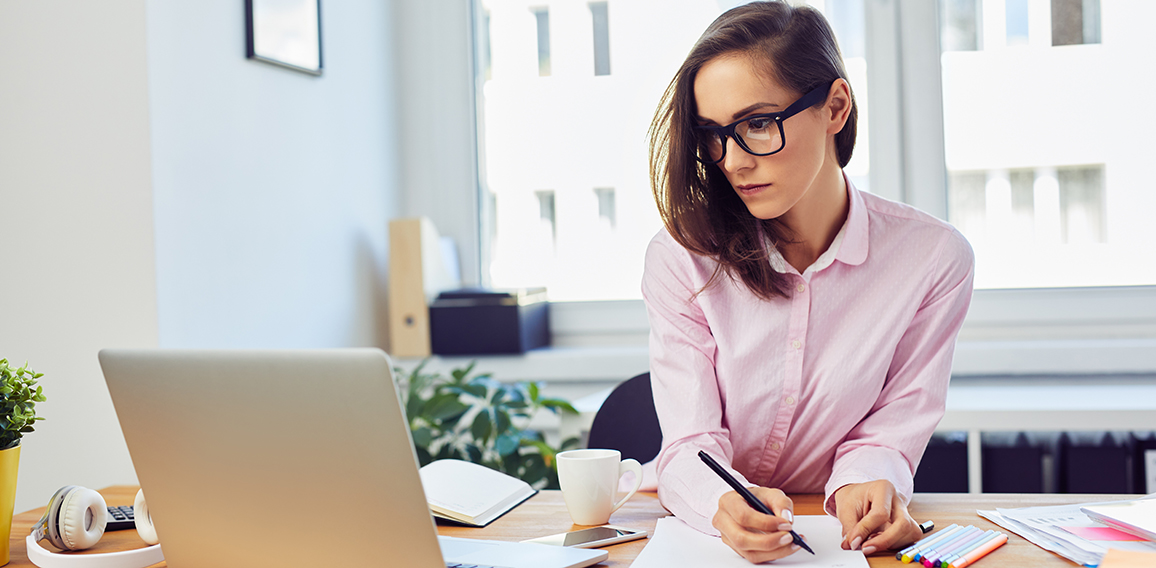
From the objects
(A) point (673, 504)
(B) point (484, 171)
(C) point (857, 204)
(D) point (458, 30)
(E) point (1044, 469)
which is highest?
(D) point (458, 30)

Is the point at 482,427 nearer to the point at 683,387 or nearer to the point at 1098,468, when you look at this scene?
the point at 683,387

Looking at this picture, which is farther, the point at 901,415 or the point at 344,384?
the point at 901,415

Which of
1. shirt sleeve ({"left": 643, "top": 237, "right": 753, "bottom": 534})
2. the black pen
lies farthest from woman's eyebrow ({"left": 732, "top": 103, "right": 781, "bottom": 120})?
the black pen

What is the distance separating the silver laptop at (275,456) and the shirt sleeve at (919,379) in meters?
0.63

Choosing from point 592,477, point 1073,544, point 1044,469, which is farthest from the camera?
point 1044,469

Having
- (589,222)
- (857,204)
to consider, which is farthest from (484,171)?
(857,204)

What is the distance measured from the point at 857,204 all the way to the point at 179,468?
0.93 metres

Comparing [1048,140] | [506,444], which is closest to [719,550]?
[506,444]

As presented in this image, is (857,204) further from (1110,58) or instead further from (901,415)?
(1110,58)

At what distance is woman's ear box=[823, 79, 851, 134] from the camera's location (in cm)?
116

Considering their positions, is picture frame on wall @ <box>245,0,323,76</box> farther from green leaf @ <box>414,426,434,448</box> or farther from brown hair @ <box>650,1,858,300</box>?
brown hair @ <box>650,1,858,300</box>

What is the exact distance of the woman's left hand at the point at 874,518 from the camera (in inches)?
34.0

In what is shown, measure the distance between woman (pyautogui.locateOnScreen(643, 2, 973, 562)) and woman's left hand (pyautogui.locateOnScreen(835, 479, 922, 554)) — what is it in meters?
0.07

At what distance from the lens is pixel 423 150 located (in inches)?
105
